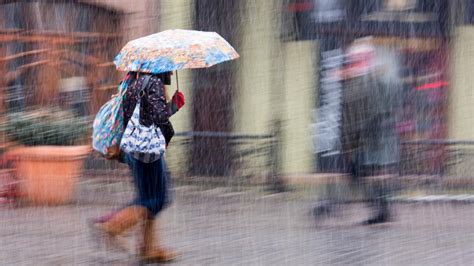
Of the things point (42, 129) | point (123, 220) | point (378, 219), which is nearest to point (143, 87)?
point (123, 220)

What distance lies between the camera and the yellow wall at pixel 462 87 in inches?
437

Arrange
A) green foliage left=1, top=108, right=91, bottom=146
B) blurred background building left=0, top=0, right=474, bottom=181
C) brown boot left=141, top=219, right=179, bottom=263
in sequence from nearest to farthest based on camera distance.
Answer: brown boot left=141, top=219, right=179, bottom=263, green foliage left=1, top=108, right=91, bottom=146, blurred background building left=0, top=0, right=474, bottom=181

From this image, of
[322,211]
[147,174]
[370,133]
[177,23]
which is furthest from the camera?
[177,23]

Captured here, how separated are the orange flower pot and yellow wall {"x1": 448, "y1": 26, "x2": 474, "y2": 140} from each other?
466cm

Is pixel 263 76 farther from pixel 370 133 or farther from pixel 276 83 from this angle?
pixel 370 133

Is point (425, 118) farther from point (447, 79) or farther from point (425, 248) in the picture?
point (425, 248)

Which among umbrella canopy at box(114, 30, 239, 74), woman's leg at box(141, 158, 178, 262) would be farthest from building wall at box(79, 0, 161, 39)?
woman's leg at box(141, 158, 178, 262)

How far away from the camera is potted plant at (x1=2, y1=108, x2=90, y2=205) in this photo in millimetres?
9633

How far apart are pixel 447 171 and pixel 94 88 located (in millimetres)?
4497

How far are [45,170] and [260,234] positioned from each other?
2727 mm

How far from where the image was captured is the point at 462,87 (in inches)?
441

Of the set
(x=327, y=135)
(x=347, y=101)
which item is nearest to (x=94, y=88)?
(x=327, y=135)

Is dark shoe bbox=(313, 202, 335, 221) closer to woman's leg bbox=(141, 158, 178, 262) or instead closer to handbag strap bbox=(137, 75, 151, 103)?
woman's leg bbox=(141, 158, 178, 262)

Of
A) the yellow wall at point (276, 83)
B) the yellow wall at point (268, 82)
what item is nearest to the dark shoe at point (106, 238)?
the yellow wall at point (268, 82)
